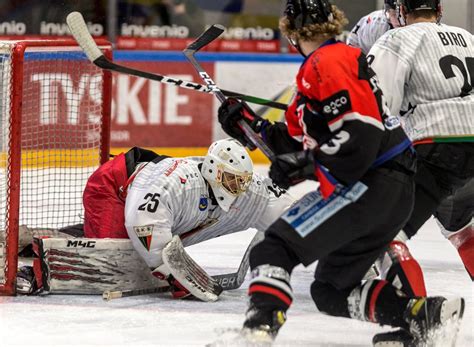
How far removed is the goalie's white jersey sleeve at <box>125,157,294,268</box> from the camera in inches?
166

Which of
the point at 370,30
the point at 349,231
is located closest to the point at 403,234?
the point at 349,231

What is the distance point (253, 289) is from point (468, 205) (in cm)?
135

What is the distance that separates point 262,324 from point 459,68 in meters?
1.17

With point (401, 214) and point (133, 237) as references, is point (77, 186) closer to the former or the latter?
point (133, 237)

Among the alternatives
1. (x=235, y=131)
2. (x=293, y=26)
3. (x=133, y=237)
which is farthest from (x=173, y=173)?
(x=293, y=26)

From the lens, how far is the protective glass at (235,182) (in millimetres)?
4309

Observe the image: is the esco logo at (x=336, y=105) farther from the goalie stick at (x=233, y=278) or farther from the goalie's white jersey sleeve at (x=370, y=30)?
the goalie's white jersey sleeve at (x=370, y=30)

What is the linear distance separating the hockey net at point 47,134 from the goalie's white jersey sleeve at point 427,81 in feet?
4.53

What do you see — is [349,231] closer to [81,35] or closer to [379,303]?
[379,303]

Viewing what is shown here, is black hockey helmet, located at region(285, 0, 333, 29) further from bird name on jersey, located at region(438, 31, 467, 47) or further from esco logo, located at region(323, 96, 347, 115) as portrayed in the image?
bird name on jersey, located at region(438, 31, 467, 47)

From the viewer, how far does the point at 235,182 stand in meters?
4.32

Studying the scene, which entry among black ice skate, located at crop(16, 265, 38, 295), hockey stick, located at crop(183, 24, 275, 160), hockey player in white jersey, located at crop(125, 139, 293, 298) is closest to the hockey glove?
hockey player in white jersey, located at crop(125, 139, 293, 298)

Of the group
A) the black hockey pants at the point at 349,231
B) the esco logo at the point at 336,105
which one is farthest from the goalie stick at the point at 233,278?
the esco logo at the point at 336,105

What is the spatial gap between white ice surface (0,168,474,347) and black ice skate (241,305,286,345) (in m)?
0.20
